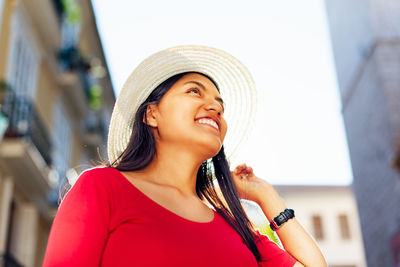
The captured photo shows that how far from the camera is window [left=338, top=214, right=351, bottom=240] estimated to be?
37781 millimetres

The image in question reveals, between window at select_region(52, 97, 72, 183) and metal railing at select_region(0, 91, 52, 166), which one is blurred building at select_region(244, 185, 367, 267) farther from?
metal railing at select_region(0, 91, 52, 166)

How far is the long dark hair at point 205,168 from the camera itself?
2768mm

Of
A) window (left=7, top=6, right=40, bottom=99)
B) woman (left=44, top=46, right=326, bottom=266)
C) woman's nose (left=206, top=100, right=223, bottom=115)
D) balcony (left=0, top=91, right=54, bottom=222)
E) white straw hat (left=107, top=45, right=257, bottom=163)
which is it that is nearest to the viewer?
woman (left=44, top=46, right=326, bottom=266)

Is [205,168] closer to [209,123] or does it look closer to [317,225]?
[209,123]

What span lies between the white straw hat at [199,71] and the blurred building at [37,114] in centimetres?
792

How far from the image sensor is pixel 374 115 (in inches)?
685

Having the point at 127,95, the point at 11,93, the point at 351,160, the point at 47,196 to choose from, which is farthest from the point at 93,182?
the point at 351,160

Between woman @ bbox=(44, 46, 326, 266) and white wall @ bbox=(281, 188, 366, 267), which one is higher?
woman @ bbox=(44, 46, 326, 266)

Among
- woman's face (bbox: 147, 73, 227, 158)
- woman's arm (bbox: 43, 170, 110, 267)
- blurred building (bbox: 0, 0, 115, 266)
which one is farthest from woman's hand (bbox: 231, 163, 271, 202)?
blurred building (bbox: 0, 0, 115, 266)

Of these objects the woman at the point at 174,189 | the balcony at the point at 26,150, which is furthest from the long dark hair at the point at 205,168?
the balcony at the point at 26,150

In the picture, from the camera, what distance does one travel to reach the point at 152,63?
300 cm

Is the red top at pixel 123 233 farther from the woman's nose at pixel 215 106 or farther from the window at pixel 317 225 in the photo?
the window at pixel 317 225

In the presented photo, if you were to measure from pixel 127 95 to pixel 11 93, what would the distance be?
9.74 m

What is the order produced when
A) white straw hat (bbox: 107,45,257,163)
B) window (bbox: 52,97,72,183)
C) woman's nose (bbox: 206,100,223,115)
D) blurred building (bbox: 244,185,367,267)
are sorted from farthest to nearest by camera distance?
1. blurred building (bbox: 244,185,367,267)
2. window (bbox: 52,97,72,183)
3. white straw hat (bbox: 107,45,257,163)
4. woman's nose (bbox: 206,100,223,115)
